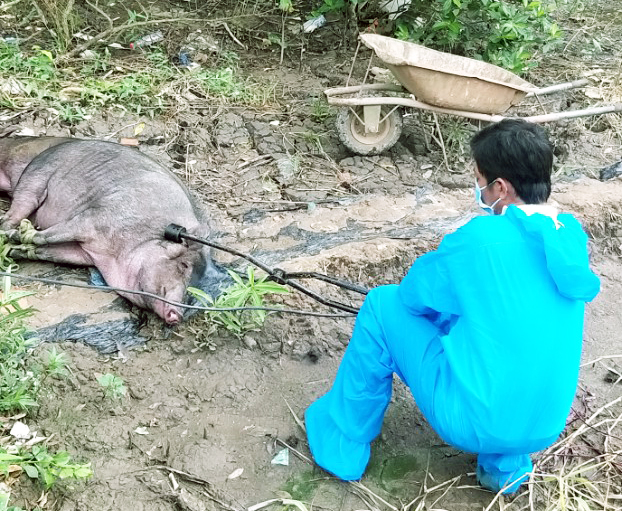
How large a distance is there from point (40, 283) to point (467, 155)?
3.46 metres

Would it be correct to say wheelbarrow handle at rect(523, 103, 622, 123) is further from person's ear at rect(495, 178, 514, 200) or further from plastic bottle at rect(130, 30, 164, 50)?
plastic bottle at rect(130, 30, 164, 50)

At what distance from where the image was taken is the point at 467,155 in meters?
5.80

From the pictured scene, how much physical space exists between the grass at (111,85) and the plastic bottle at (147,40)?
7.1 inches

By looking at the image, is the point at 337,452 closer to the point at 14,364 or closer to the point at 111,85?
the point at 14,364

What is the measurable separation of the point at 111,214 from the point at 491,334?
9.94ft

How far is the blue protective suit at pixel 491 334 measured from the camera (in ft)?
8.02

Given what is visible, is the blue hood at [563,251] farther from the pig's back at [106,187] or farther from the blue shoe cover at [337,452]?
the pig's back at [106,187]

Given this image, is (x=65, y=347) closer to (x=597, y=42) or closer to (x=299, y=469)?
(x=299, y=469)

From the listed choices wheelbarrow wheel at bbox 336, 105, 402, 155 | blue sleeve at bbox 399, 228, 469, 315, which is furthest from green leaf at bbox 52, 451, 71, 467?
wheelbarrow wheel at bbox 336, 105, 402, 155

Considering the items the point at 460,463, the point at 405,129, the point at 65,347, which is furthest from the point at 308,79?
the point at 460,463

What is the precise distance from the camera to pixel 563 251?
2344 millimetres

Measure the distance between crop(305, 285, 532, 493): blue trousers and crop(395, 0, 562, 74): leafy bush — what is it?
354cm

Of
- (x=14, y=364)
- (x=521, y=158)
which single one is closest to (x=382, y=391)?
(x=521, y=158)

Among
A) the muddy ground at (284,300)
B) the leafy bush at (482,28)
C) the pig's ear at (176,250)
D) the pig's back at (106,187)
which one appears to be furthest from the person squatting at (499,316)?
the leafy bush at (482,28)
